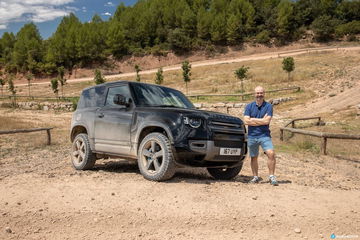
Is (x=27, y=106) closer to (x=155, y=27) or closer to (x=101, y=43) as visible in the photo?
(x=101, y=43)

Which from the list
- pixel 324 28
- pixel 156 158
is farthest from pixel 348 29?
pixel 156 158

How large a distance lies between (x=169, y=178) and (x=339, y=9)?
323 ft

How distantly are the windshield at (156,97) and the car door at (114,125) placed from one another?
0.20 metres

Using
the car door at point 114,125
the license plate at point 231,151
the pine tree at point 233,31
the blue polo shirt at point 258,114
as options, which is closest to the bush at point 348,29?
the pine tree at point 233,31

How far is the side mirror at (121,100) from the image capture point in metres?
6.45

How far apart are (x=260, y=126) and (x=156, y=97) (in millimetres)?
2155

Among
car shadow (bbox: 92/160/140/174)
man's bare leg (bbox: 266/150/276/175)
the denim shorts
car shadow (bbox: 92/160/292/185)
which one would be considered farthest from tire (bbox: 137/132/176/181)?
man's bare leg (bbox: 266/150/276/175)

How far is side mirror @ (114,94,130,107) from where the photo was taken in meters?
6.45

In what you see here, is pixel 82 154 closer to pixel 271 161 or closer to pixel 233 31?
pixel 271 161

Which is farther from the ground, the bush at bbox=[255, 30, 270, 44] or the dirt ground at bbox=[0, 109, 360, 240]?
the bush at bbox=[255, 30, 270, 44]

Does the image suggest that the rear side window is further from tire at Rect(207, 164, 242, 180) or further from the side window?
tire at Rect(207, 164, 242, 180)

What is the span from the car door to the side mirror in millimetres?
100

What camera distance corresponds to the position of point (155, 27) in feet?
319

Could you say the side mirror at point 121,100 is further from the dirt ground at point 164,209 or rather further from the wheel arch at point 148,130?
the dirt ground at point 164,209
